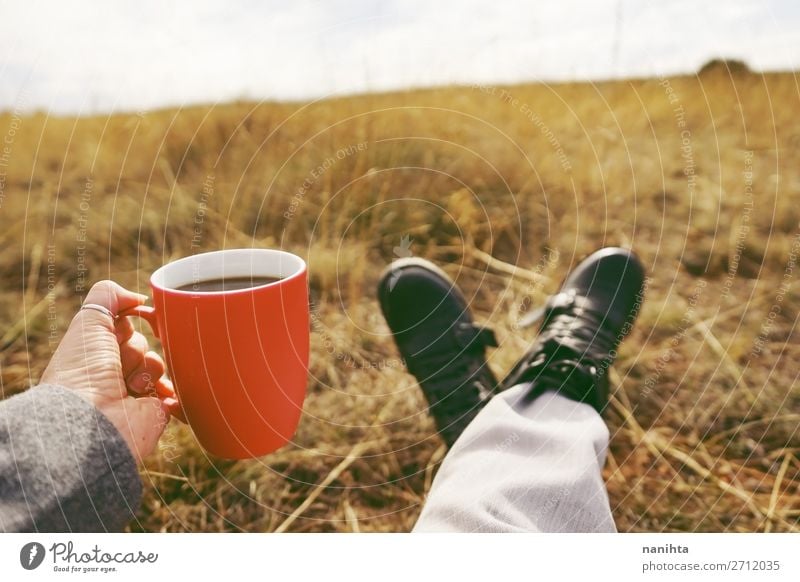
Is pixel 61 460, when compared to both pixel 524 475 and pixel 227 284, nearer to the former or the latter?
pixel 227 284

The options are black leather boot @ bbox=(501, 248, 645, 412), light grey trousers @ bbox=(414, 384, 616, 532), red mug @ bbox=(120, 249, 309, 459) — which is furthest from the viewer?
black leather boot @ bbox=(501, 248, 645, 412)

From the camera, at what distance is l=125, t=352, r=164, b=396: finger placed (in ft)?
1.35

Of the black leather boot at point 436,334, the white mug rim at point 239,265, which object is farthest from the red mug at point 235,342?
the black leather boot at point 436,334

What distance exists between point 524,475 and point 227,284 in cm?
27

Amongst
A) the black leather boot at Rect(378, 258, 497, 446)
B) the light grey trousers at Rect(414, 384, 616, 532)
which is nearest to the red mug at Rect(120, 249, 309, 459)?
the light grey trousers at Rect(414, 384, 616, 532)

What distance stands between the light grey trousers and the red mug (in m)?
0.15

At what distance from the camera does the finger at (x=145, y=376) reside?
0.41 metres

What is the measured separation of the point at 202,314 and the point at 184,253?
0.35 m

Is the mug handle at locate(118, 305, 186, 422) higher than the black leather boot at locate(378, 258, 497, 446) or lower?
higher

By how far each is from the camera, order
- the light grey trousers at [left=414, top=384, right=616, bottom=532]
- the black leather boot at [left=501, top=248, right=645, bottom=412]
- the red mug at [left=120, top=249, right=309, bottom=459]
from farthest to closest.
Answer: the black leather boot at [left=501, top=248, right=645, bottom=412], the light grey trousers at [left=414, top=384, right=616, bottom=532], the red mug at [left=120, top=249, right=309, bottom=459]

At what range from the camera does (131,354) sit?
414mm

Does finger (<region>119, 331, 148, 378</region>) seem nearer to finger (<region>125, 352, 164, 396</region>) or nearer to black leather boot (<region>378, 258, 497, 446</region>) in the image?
finger (<region>125, 352, 164, 396</region>)

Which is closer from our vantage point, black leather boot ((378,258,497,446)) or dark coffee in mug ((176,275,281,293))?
dark coffee in mug ((176,275,281,293))
